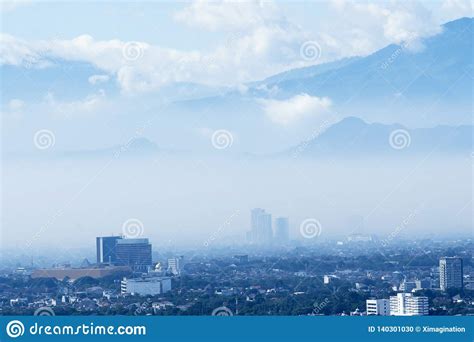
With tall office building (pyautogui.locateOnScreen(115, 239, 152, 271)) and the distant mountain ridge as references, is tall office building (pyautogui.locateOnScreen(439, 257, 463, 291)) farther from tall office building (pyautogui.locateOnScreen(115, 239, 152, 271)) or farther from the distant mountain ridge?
tall office building (pyautogui.locateOnScreen(115, 239, 152, 271))

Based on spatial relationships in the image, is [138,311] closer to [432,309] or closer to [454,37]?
[432,309]

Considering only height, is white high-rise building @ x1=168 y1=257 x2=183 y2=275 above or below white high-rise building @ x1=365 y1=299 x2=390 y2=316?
above

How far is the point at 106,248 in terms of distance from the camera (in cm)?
1216

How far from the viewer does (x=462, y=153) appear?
12320 millimetres

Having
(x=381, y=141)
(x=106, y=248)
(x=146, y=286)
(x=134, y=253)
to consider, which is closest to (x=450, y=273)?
(x=381, y=141)

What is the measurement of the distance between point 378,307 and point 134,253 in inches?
104

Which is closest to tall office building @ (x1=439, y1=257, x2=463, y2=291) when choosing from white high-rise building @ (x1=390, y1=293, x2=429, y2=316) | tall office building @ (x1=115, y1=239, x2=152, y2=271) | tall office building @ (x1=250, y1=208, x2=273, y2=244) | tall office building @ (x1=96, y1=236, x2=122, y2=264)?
white high-rise building @ (x1=390, y1=293, x2=429, y2=316)

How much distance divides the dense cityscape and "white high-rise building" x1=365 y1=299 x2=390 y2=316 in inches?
10.3

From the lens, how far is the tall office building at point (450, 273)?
39.1 ft

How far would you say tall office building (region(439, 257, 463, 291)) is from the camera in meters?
11.9

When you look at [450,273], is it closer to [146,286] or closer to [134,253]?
[146,286]

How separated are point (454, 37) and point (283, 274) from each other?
3.00m

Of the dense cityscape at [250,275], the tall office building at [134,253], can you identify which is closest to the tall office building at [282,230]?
the dense cityscape at [250,275]
